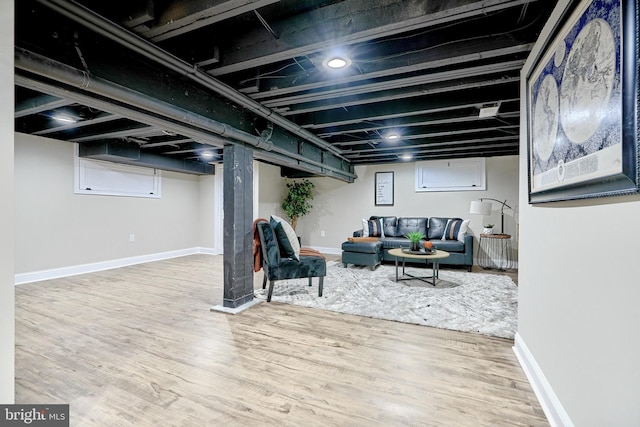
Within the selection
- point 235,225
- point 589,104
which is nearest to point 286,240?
point 235,225

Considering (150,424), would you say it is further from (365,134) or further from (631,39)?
(365,134)

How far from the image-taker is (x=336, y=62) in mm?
2016

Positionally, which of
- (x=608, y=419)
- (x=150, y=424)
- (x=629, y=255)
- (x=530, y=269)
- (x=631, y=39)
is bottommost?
(x=150, y=424)

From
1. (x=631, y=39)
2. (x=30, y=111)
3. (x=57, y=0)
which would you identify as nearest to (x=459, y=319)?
(x=631, y=39)

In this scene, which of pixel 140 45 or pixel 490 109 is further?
pixel 490 109

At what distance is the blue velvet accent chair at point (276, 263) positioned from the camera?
3.29 meters

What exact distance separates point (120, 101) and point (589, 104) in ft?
8.47

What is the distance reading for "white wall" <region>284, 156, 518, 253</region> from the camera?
5723 millimetres

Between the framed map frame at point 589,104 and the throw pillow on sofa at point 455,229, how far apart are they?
3988mm

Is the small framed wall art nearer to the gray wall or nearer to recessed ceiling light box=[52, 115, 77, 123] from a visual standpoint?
the gray wall

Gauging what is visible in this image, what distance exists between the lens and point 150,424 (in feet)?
4.79

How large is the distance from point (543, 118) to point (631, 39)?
2.53 ft

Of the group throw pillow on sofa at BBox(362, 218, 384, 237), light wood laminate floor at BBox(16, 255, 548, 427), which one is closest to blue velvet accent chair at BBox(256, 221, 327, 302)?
light wood laminate floor at BBox(16, 255, 548, 427)

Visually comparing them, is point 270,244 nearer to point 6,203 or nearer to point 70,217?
point 6,203
